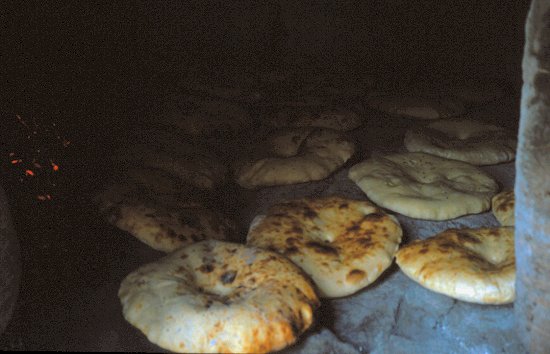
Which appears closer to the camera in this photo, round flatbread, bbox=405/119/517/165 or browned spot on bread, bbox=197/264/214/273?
browned spot on bread, bbox=197/264/214/273

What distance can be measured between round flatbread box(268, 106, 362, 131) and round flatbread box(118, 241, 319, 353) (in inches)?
115

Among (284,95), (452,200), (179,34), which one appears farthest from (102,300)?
(179,34)

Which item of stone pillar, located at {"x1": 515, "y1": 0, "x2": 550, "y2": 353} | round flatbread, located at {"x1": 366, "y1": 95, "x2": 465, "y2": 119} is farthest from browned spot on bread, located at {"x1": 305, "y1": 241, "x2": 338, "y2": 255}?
round flatbread, located at {"x1": 366, "y1": 95, "x2": 465, "y2": 119}

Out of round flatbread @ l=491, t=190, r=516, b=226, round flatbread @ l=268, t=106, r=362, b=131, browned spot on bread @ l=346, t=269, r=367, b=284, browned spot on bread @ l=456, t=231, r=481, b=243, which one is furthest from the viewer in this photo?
round flatbread @ l=268, t=106, r=362, b=131

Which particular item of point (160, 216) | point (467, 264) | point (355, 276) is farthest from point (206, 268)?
point (467, 264)

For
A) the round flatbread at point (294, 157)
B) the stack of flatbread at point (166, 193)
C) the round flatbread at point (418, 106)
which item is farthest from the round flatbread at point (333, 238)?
the round flatbread at point (418, 106)

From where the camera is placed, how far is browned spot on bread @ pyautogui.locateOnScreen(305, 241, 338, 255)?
3225 mm

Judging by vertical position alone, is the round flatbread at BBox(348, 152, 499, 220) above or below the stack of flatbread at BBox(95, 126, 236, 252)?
below

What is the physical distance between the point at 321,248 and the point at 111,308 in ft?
4.48

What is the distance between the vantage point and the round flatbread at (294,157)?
4.41 metres

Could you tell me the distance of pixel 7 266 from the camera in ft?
8.19

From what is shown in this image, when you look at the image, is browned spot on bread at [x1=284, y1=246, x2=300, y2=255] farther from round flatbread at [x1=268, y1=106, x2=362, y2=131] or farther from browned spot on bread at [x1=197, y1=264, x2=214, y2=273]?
round flatbread at [x1=268, y1=106, x2=362, y2=131]

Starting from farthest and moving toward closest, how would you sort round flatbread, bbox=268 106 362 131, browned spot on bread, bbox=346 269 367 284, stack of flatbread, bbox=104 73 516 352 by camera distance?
round flatbread, bbox=268 106 362 131 < browned spot on bread, bbox=346 269 367 284 < stack of flatbread, bbox=104 73 516 352

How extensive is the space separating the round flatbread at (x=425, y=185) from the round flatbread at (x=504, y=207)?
0.22 ft
